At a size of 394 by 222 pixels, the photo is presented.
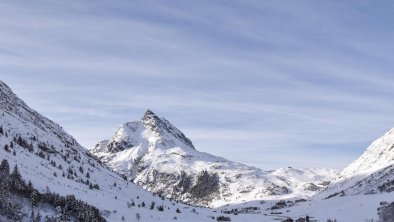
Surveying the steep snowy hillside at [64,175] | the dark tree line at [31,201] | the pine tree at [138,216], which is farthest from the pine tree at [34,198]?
the pine tree at [138,216]

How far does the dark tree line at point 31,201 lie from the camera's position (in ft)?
77.1

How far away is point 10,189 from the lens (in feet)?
84.9

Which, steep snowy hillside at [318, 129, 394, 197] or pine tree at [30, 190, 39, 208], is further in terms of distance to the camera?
steep snowy hillside at [318, 129, 394, 197]

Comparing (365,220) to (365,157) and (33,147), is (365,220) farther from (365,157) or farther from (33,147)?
(365,157)

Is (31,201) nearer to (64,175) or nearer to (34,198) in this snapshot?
(34,198)

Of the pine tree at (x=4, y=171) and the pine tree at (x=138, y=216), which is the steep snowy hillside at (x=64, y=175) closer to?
the pine tree at (x=138, y=216)

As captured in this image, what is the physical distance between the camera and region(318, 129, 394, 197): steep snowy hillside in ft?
333

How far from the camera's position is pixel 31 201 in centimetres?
2602

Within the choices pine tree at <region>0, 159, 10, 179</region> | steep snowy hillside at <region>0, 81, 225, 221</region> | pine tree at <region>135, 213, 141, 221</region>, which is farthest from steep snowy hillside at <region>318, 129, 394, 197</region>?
pine tree at <region>0, 159, 10, 179</region>

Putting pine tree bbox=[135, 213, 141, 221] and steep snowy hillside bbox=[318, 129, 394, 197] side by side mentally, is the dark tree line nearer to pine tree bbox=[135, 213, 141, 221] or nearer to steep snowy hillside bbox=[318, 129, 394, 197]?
pine tree bbox=[135, 213, 141, 221]

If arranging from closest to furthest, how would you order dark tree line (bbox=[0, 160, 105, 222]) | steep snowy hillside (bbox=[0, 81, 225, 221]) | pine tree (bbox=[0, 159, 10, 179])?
dark tree line (bbox=[0, 160, 105, 222])
pine tree (bbox=[0, 159, 10, 179])
steep snowy hillside (bbox=[0, 81, 225, 221])

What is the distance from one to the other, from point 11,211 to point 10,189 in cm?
288

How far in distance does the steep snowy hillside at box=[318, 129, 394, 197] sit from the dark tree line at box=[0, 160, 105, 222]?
2778 inches

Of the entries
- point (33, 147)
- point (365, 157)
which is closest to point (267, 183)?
point (365, 157)
